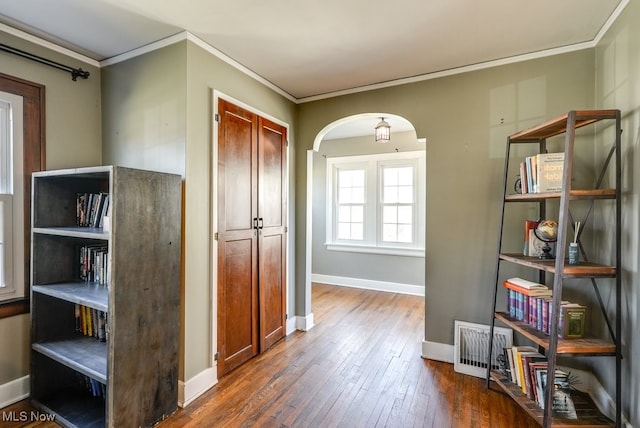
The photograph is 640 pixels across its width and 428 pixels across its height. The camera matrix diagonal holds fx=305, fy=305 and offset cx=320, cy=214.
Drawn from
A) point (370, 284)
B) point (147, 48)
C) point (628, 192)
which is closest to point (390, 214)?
point (370, 284)

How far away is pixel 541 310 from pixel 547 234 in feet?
1.61

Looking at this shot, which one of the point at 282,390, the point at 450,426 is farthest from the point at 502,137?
the point at 282,390

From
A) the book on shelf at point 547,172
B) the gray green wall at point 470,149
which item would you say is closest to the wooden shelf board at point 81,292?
the gray green wall at point 470,149

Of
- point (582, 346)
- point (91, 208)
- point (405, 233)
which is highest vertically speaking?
point (91, 208)

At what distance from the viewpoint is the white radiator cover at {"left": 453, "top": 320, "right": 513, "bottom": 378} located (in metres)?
2.45

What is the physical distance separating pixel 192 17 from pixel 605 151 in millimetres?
2865

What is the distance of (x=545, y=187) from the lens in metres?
1.92

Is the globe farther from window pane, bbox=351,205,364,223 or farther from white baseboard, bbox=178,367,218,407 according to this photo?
window pane, bbox=351,205,364,223

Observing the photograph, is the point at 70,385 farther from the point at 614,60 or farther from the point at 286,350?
the point at 614,60

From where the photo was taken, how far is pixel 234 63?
2516mm

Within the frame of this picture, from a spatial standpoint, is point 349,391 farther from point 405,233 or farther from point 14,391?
point 405,233

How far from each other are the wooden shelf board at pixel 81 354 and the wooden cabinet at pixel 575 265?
8.25 ft

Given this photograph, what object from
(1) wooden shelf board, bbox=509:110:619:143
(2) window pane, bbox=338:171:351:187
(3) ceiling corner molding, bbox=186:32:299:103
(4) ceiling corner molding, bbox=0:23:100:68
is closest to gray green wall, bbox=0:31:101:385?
(4) ceiling corner molding, bbox=0:23:100:68

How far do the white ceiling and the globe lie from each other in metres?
1.32
